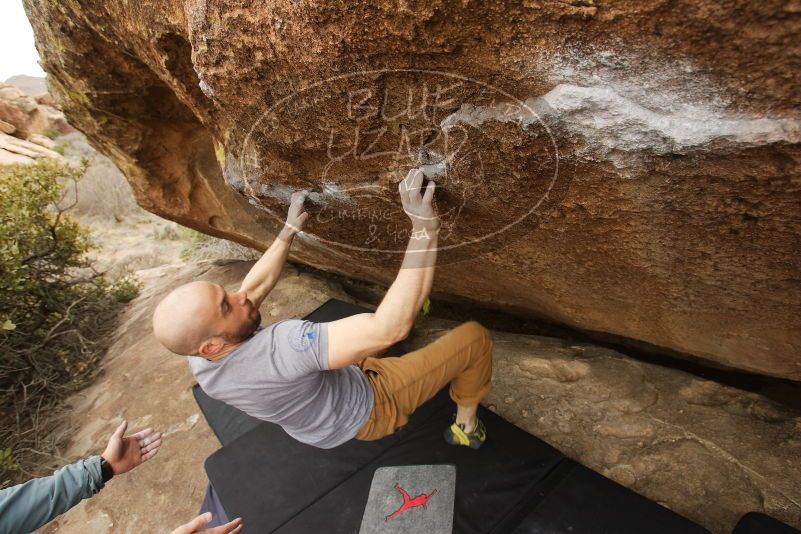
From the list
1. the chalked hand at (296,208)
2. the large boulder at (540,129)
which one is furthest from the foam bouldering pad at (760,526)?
the chalked hand at (296,208)

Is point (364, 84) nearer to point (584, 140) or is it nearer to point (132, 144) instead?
point (584, 140)

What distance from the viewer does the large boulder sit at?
96cm

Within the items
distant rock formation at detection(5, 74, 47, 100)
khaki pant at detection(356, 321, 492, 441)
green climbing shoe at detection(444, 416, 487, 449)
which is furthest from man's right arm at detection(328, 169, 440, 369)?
distant rock formation at detection(5, 74, 47, 100)

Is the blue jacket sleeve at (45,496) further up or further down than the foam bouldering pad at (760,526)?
further down

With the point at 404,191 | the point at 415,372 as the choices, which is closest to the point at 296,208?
the point at 404,191

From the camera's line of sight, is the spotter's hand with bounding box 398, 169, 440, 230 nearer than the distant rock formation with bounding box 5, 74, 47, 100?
Yes

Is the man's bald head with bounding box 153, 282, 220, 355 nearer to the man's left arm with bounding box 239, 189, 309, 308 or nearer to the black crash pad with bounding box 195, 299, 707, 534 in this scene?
the man's left arm with bounding box 239, 189, 309, 308

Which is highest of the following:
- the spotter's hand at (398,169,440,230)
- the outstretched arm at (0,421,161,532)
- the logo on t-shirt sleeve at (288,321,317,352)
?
the spotter's hand at (398,169,440,230)

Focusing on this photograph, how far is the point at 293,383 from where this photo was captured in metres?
1.56

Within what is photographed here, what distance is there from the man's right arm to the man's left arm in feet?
2.55

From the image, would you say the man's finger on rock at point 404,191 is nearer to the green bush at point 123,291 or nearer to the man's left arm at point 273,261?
the man's left arm at point 273,261

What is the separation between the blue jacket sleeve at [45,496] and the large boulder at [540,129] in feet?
4.54

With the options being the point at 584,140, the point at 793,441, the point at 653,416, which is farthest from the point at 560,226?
the point at 793,441

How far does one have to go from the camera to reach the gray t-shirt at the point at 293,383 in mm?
1465
